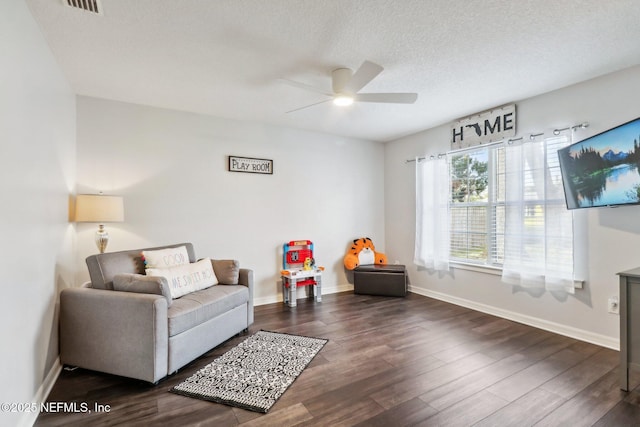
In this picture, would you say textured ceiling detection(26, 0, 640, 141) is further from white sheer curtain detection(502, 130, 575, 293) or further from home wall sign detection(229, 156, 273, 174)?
home wall sign detection(229, 156, 273, 174)

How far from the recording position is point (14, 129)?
1.58 m

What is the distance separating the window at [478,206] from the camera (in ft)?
11.9

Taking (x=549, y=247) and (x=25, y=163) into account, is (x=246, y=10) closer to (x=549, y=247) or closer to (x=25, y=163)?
(x=25, y=163)

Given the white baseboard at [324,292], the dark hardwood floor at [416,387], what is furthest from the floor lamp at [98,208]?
the white baseboard at [324,292]

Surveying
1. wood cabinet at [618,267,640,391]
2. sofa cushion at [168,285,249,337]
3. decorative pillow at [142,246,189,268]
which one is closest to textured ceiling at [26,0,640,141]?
decorative pillow at [142,246,189,268]

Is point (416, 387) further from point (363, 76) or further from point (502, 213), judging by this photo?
point (502, 213)

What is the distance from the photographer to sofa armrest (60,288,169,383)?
208 cm

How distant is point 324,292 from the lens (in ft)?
15.2

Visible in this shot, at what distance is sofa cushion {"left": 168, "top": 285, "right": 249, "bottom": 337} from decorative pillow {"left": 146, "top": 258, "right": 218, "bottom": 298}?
0.07 meters

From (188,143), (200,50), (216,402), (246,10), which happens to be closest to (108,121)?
(188,143)

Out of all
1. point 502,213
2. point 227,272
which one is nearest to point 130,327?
point 227,272

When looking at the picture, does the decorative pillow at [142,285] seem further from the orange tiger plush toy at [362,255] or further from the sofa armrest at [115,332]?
the orange tiger plush toy at [362,255]

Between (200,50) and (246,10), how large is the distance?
0.65 metres

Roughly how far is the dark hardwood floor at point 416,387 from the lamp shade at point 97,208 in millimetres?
1262
